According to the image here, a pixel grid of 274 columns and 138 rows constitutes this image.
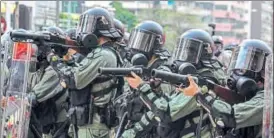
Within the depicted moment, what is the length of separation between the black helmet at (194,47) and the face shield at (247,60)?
1.79 ft

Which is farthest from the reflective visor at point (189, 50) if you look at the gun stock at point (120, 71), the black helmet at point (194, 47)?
the gun stock at point (120, 71)

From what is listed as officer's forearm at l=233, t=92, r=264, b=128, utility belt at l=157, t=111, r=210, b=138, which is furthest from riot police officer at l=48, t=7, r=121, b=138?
officer's forearm at l=233, t=92, r=264, b=128

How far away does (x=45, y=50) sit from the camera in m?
8.51

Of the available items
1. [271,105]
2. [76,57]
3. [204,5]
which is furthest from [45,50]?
[204,5]

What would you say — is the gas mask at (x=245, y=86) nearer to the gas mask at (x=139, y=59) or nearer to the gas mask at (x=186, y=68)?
the gas mask at (x=186, y=68)

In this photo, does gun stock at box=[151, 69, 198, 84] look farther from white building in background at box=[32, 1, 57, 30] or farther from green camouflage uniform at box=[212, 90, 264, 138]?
white building in background at box=[32, 1, 57, 30]

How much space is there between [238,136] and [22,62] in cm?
260

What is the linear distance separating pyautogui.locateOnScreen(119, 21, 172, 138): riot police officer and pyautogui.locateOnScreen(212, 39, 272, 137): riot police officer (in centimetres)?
73

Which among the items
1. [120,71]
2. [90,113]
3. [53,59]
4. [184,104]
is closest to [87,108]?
[90,113]

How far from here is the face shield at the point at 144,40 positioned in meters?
7.99

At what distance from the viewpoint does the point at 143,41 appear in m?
8.03

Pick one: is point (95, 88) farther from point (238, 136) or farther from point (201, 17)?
point (201, 17)

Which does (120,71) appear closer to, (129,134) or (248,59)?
(129,134)

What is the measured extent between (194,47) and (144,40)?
2.89 ft
